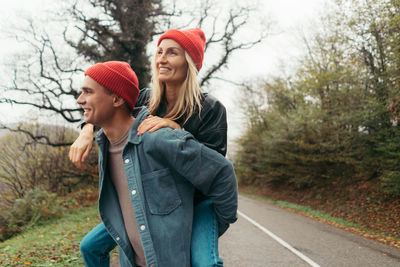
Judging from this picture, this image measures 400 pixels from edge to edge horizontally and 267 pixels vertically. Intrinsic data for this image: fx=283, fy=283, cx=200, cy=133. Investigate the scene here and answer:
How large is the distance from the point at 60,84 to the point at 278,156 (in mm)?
13516

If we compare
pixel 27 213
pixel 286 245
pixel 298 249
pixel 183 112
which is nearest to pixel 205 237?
pixel 183 112

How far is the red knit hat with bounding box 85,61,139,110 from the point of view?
166 centimetres

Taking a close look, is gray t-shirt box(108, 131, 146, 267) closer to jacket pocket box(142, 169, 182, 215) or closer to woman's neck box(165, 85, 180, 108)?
jacket pocket box(142, 169, 182, 215)

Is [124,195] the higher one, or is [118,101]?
[118,101]

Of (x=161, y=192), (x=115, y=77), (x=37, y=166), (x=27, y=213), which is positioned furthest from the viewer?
(x=37, y=166)

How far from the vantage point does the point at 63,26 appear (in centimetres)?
1347

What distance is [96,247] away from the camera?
6.31 feet

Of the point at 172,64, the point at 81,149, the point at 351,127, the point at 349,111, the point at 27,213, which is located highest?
the point at 349,111

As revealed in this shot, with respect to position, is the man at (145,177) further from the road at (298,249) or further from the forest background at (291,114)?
the forest background at (291,114)

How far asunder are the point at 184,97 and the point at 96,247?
1185 mm

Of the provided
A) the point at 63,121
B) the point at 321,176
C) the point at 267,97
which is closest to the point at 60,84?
the point at 63,121

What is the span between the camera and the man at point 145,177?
1.53 metres

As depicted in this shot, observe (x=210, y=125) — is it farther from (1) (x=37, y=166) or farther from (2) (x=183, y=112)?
(1) (x=37, y=166)

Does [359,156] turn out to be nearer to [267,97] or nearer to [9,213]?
[267,97]
